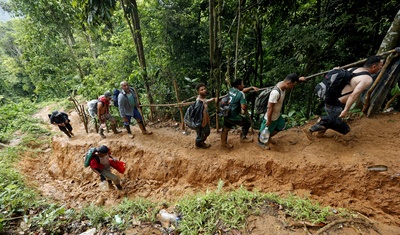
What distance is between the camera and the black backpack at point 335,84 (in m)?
3.17

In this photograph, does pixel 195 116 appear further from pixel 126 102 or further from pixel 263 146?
pixel 126 102

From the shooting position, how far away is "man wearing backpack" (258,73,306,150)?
11.3ft

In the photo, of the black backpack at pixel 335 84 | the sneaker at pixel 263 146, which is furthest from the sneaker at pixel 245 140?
the black backpack at pixel 335 84

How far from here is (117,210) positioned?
11.6 ft

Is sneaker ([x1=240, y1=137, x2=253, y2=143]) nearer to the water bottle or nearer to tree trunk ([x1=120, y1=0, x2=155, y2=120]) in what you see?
the water bottle

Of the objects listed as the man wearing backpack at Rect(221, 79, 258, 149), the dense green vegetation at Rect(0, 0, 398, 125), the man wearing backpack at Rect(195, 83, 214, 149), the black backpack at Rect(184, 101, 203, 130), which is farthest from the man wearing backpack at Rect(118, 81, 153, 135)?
the man wearing backpack at Rect(221, 79, 258, 149)

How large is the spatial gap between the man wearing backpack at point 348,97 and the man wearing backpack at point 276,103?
705 millimetres

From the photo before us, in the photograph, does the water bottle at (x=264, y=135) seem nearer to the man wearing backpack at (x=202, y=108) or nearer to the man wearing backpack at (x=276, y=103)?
the man wearing backpack at (x=276, y=103)

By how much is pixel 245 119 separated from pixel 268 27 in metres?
4.28

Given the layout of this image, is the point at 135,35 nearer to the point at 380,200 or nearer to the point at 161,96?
the point at 161,96

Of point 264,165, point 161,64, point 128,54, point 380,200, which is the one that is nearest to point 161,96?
point 161,64

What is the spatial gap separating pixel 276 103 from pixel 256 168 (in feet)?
4.84

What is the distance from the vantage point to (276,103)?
3664 millimetres

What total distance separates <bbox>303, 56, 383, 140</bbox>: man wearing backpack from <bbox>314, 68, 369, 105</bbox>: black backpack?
0.09ft
